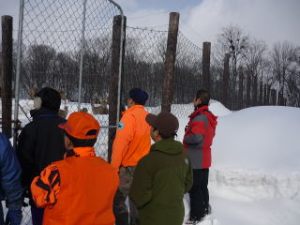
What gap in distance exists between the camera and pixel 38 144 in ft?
12.4

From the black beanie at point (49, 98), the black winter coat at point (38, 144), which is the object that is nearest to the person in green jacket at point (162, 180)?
the black winter coat at point (38, 144)

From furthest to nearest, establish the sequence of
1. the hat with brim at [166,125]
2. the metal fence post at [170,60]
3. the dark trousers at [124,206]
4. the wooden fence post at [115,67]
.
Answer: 1. the metal fence post at [170,60]
2. the wooden fence post at [115,67]
3. the dark trousers at [124,206]
4. the hat with brim at [166,125]

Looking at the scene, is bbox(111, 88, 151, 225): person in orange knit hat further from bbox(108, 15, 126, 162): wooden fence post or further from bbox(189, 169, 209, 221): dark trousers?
bbox(189, 169, 209, 221): dark trousers

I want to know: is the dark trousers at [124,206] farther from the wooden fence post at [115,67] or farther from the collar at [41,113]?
the collar at [41,113]

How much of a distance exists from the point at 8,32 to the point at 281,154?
5.31 metres

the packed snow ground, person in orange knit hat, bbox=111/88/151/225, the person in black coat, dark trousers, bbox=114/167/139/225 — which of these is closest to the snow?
the packed snow ground

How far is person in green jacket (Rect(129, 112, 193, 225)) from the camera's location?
3.54m

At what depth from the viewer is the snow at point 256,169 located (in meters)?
6.44

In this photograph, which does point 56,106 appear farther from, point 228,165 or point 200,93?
point 228,165

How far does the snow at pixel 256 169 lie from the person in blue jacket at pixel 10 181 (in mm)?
3128

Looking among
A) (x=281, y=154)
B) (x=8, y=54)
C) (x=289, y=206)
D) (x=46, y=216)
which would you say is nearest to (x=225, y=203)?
(x=289, y=206)

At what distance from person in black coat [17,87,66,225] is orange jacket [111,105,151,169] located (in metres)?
0.96

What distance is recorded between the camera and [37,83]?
4926mm

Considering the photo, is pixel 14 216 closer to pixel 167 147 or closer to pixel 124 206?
pixel 167 147
